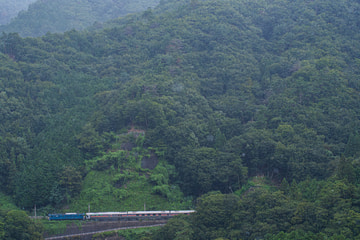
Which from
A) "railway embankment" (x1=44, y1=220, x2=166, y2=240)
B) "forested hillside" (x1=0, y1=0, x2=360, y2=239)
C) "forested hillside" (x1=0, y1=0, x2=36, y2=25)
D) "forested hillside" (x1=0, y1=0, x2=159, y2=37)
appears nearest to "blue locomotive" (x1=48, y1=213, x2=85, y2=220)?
"railway embankment" (x1=44, y1=220, x2=166, y2=240)

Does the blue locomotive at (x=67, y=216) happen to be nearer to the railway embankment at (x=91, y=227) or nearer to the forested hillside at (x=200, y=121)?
the railway embankment at (x=91, y=227)

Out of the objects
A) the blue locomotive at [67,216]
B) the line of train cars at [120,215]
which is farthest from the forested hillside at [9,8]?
the line of train cars at [120,215]

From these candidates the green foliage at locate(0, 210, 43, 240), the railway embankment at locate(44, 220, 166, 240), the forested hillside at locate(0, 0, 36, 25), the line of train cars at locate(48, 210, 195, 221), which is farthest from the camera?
the forested hillside at locate(0, 0, 36, 25)

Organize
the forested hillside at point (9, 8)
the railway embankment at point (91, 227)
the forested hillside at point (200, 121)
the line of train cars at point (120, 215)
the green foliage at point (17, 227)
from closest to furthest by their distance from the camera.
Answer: the green foliage at point (17, 227) → the forested hillside at point (200, 121) → the railway embankment at point (91, 227) → the line of train cars at point (120, 215) → the forested hillside at point (9, 8)

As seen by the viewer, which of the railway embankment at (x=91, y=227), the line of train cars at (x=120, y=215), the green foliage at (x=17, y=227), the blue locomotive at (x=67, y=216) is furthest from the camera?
the line of train cars at (x=120, y=215)

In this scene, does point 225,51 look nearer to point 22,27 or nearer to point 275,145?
point 275,145

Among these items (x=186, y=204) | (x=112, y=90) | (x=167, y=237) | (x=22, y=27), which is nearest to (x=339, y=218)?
(x=167, y=237)

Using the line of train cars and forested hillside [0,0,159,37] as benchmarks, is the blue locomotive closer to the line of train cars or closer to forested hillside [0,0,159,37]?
the line of train cars
